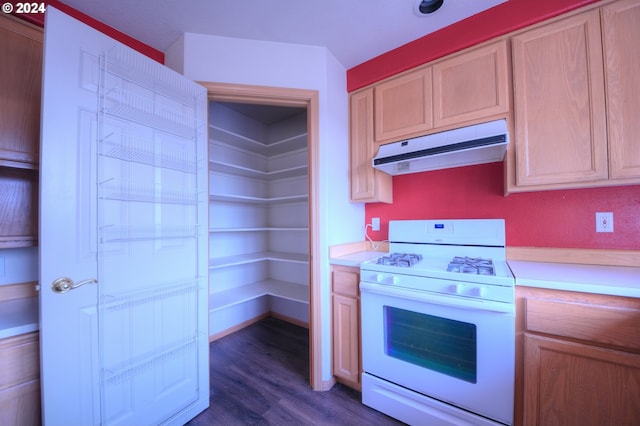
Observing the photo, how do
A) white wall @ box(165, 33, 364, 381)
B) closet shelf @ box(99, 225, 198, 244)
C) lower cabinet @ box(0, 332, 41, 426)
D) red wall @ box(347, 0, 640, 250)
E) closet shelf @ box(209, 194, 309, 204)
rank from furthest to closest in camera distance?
closet shelf @ box(209, 194, 309, 204) → white wall @ box(165, 33, 364, 381) → red wall @ box(347, 0, 640, 250) → closet shelf @ box(99, 225, 198, 244) → lower cabinet @ box(0, 332, 41, 426)

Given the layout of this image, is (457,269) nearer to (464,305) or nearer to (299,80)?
(464,305)

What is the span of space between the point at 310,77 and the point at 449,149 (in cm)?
110

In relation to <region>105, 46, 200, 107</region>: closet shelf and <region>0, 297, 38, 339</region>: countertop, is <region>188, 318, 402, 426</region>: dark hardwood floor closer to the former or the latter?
<region>0, 297, 38, 339</region>: countertop

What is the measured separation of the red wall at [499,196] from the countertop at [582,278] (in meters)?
0.21

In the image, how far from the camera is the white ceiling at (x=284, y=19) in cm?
136

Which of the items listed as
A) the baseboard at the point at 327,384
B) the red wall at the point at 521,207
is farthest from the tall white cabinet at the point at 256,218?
the red wall at the point at 521,207

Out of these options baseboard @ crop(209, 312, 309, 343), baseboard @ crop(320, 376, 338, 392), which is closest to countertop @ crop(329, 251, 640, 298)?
baseboard @ crop(320, 376, 338, 392)

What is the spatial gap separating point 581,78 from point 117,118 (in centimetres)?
241

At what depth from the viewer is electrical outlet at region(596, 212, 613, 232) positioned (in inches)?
51.8

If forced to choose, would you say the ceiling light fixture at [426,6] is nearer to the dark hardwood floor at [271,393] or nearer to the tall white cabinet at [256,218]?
the tall white cabinet at [256,218]

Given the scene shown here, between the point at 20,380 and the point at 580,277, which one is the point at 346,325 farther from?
the point at 20,380

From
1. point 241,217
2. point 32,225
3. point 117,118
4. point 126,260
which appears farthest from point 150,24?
point 241,217

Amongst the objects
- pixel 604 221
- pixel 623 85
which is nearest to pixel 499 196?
pixel 604 221

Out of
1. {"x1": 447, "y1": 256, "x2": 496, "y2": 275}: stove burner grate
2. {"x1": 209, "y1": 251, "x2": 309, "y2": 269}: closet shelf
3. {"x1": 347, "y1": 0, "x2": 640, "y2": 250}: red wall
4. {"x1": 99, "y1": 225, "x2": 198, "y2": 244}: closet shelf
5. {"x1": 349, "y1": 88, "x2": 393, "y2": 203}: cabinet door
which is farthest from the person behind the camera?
{"x1": 209, "y1": 251, "x2": 309, "y2": 269}: closet shelf
